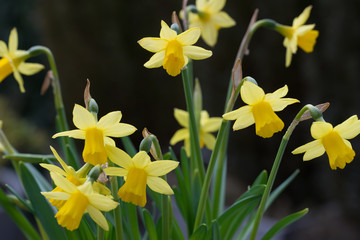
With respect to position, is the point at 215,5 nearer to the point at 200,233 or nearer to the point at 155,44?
the point at 155,44

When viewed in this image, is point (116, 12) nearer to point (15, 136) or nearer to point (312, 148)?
point (15, 136)

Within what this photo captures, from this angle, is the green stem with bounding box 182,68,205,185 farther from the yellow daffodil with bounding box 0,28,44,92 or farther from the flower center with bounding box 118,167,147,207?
the yellow daffodil with bounding box 0,28,44,92

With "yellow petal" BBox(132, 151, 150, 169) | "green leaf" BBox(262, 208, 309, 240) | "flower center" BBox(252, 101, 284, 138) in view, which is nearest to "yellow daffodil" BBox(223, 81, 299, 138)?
"flower center" BBox(252, 101, 284, 138)

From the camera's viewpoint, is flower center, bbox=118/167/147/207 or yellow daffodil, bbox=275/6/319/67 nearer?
flower center, bbox=118/167/147/207

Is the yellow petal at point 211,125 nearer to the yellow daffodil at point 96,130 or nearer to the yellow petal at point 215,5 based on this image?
the yellow petal at point 215,5

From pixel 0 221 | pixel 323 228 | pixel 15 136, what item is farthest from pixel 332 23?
pixel 15 136
